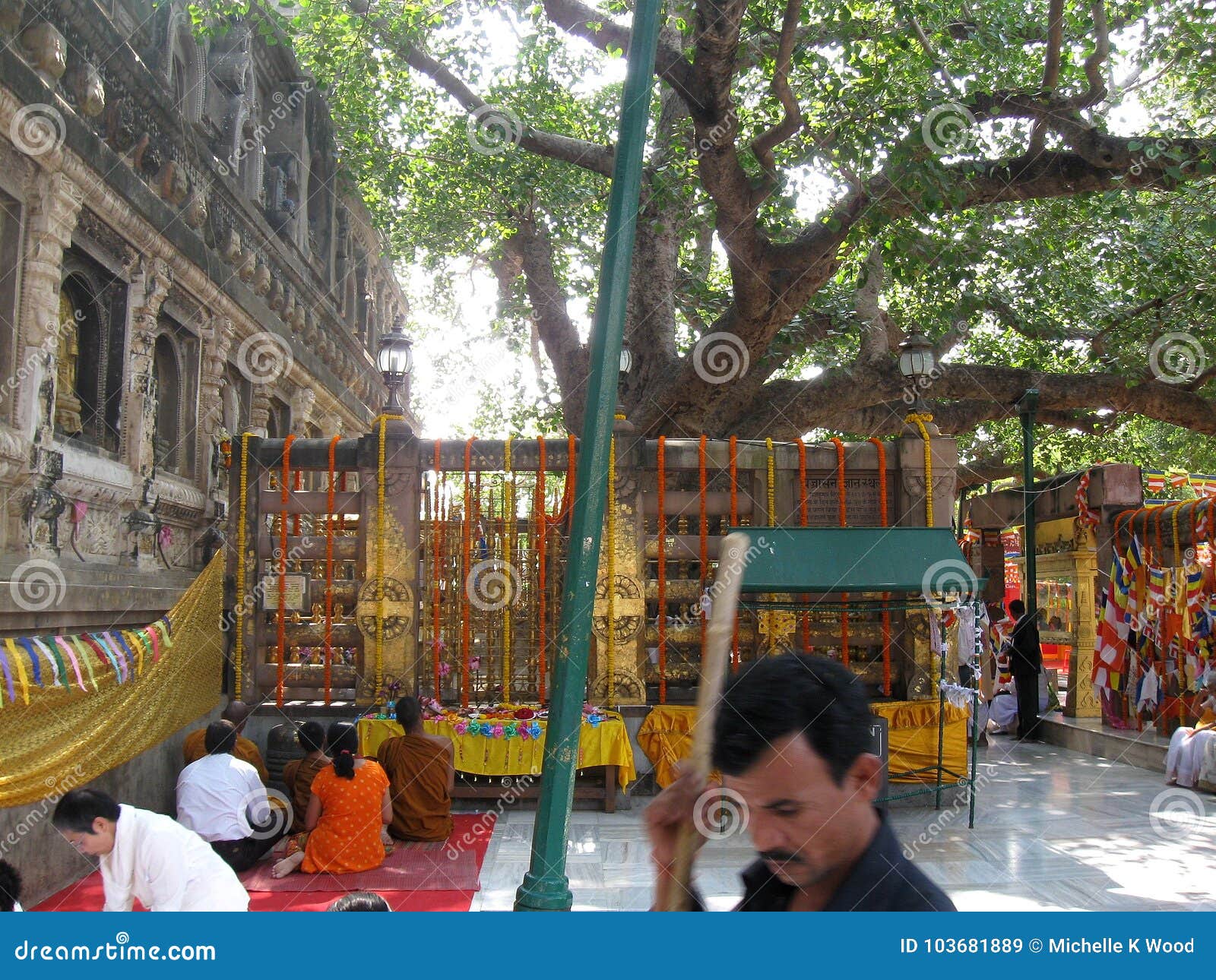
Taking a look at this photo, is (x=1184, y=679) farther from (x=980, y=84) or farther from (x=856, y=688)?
(x=856, y=688)

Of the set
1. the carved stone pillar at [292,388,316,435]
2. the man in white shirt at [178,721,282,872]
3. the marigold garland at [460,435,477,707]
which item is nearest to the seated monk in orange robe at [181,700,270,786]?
the man in white shirt at [178,721,282,872]

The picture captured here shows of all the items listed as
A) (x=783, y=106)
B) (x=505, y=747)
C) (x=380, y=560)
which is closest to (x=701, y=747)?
(x=505, y=747)

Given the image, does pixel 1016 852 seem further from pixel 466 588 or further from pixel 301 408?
pixel 301 408

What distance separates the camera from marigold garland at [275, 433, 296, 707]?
9.95 metres

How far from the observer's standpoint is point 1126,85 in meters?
12.2

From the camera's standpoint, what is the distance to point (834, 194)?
13539mm

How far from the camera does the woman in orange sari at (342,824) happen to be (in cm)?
754

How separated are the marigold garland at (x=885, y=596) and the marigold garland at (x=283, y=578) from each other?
5.35 meters

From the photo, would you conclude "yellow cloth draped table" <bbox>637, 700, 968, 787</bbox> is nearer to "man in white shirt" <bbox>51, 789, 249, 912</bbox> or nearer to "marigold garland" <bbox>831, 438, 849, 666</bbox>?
"marigold garland" <bbox>831, 438, 849, 666</bbox>

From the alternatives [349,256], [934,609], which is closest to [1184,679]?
[934,609]

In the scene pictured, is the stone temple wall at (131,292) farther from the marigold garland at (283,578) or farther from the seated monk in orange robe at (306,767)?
the seated monk in orange robe at (306,767)

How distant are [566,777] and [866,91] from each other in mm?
8097

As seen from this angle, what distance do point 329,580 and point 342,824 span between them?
298 cm

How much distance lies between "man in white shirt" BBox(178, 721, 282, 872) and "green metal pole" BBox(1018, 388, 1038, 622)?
34.1ft
